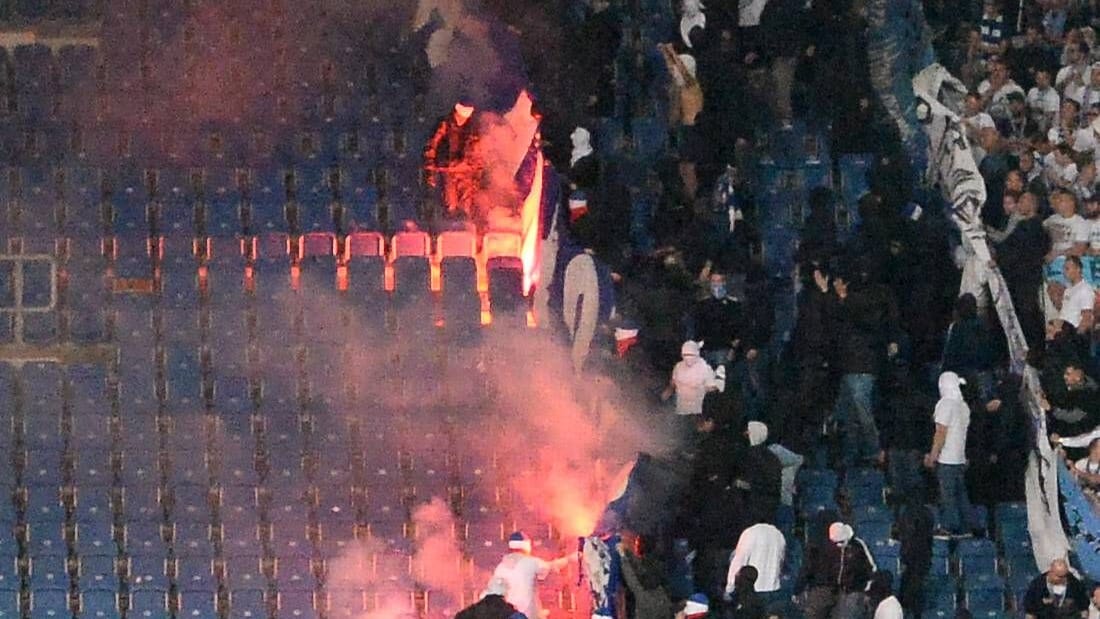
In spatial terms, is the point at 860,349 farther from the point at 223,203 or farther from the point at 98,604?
the point at 98,604

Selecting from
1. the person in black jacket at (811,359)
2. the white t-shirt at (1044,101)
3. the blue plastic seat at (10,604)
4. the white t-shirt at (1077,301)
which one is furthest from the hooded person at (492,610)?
the white t-shirt at (1044,101)

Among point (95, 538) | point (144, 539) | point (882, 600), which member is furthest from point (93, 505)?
point (882, 600)

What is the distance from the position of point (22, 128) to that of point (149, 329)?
2196 mm

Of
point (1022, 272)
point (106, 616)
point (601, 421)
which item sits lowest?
point (106, 616)

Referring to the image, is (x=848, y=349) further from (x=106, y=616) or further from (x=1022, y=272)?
(x=106, y=616)

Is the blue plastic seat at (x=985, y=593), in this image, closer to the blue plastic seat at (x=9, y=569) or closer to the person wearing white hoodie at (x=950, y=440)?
the person wearing white hoodie at (x=950, y=440)

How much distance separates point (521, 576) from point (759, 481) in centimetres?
150

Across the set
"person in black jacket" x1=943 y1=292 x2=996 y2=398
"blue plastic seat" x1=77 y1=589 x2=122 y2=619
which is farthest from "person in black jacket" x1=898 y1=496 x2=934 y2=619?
"blue plastic seat" x1=77 y1=589 x2=122 y2=619

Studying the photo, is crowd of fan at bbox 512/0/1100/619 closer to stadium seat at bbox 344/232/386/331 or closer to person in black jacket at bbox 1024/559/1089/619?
person in black jacket at bbox 1024/559/1089/619

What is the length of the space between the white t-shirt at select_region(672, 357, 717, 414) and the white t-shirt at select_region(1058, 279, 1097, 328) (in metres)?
2.38

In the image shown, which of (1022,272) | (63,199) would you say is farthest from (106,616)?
(1022,272)

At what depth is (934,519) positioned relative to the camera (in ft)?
47.8

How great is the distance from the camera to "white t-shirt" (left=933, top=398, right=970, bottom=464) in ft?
46.7

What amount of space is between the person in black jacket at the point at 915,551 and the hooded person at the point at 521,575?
2.10 m
